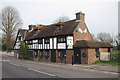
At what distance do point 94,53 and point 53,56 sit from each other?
891cm

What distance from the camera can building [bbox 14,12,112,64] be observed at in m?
22.2

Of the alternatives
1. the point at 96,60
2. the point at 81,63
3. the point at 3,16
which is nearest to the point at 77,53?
the point at 81,63

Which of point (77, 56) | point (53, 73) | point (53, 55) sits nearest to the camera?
point (53, 73)

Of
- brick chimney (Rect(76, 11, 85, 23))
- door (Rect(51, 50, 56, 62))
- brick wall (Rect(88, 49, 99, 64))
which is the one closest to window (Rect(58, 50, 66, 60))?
door (Rect(51, 50, 56, 62))

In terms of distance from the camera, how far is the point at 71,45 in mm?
24078

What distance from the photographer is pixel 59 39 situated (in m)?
26.3

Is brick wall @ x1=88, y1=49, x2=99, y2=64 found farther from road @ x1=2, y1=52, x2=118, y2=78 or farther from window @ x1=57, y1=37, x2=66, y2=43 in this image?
window @ x1=57, y1=37, x2=66, y2=43

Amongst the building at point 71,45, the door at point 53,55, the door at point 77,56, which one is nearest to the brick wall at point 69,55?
the building at point 71,45

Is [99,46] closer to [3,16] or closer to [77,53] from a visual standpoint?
[77,53]

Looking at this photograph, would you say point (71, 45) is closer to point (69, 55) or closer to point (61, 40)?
point (69, 55)

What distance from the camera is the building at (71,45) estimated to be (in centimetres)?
2225

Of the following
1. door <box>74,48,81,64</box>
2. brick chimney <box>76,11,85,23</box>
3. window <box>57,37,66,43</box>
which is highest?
brick chimney <box>76,11,85,23</box>

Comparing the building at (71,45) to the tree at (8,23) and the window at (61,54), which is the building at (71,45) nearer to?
the window at (61,54)

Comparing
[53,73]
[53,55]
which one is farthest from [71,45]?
[53,73]
